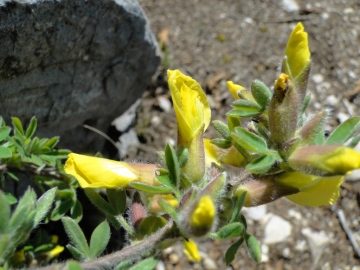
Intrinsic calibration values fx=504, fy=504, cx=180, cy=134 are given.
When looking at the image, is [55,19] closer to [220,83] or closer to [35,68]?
[35,68]

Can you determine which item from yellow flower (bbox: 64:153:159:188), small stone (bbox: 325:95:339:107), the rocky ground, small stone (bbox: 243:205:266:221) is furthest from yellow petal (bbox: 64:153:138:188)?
small stone (bbox: 325:95:339:107)

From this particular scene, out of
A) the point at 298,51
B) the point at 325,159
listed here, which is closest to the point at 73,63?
the point at 298,51

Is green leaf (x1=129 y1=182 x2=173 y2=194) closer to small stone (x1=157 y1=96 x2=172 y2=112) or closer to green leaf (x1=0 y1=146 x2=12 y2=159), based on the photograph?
green leaf (x1=0 y1=146 x2=12 y2=159)

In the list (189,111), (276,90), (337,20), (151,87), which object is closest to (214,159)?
(189,111)

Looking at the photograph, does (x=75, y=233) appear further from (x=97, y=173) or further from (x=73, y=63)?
(x=73, y=63)

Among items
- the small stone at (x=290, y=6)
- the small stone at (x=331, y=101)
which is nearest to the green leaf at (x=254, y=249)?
the small stone at (x=331, y=101)

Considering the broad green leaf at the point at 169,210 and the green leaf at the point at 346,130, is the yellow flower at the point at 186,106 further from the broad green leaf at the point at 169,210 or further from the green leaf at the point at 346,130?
the green leaf at the point at 346,130
